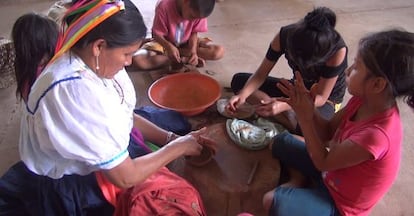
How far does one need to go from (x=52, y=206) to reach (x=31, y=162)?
0.16m

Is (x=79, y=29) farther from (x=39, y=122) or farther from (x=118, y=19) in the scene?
(x=39, y=122)

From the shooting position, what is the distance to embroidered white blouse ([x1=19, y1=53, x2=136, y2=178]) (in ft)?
3.21

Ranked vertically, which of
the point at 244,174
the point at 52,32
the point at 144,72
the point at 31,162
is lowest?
the point at 144,72

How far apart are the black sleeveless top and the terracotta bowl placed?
15.2 inches

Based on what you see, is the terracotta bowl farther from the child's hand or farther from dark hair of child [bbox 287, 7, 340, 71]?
dark hair of child [bbox 287, 7, 340, 71]

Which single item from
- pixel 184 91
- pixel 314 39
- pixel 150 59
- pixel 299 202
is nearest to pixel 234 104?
pixel 184 91

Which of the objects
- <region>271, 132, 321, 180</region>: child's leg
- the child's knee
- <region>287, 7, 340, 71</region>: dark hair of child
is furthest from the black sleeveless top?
the child's knee

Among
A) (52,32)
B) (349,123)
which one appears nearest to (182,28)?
(52,32)

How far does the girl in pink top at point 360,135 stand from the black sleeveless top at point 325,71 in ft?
0.87

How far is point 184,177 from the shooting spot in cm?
144

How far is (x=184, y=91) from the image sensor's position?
1979 millimetres

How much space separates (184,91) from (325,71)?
2.31 feet

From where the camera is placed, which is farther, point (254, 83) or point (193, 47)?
point (193, 47)

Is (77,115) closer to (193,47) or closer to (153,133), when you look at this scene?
(153,133)
